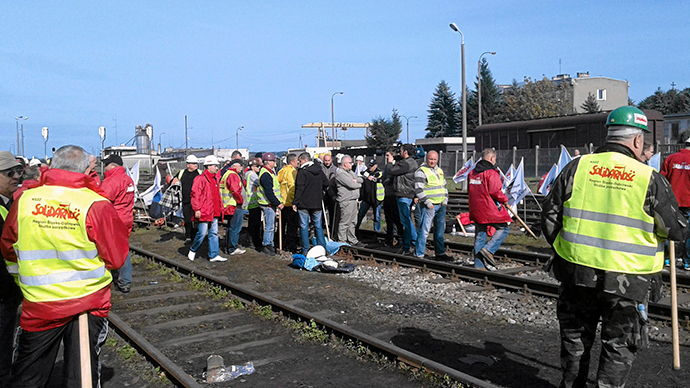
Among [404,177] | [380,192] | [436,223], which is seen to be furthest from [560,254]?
[380,192]

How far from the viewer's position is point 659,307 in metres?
7.30

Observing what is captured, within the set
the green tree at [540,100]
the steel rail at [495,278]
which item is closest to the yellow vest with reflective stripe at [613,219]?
the steel rail at [495,278]

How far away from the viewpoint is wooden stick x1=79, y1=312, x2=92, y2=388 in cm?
380

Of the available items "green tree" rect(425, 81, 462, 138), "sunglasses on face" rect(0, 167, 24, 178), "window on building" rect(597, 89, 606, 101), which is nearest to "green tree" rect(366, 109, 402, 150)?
"green tree" rect(425, 81, 462, 138)

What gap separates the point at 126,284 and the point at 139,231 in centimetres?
898

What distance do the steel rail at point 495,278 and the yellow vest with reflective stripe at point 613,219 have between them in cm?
364

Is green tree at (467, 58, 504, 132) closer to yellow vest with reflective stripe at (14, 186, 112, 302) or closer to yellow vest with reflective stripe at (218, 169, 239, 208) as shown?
yellow vest with reflective stripe at (218, 169, 239, 208)

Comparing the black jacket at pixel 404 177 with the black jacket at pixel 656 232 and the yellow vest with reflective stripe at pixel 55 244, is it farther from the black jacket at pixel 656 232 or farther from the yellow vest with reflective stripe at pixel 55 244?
the yellow vest with reflective stripe at pixel 55 244

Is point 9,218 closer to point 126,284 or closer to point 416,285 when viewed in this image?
point 126,284

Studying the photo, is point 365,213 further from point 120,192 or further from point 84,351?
point 84,351

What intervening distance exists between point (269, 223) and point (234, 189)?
114 centimetres

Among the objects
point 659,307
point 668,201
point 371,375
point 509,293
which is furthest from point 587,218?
point 509,293

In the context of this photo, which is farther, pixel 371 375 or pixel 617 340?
pixel 371 375

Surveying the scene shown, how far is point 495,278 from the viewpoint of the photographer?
31.0ft
